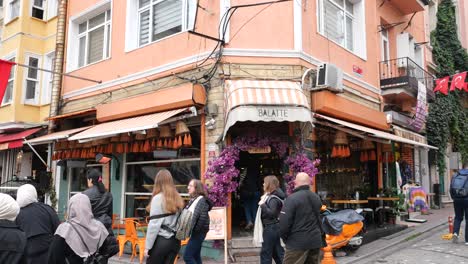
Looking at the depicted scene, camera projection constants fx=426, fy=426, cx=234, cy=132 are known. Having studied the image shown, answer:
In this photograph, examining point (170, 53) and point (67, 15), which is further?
point (67, 15)

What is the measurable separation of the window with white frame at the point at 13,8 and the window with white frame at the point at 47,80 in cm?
252

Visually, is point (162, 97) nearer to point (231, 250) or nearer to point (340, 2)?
point (231, 250)

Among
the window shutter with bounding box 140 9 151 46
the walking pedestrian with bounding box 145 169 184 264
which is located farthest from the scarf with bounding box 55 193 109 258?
the window shutter with bounding box 140 9 151 46

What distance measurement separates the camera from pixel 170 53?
10734 millimetres

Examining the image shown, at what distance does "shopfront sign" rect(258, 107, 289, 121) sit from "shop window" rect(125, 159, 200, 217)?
8.78ft

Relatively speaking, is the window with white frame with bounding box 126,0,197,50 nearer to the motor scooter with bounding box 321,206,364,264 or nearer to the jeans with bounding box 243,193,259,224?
the jeans with bounding box 243,193,259,224

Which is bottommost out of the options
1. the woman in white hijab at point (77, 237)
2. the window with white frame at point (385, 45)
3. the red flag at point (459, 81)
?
the woman in white hijab at point (77, 237)

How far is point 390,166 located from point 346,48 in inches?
182

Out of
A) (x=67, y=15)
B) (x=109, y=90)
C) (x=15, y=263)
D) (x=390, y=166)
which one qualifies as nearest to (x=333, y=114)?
(x=390, y=166)

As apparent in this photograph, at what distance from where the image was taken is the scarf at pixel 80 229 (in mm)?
5145

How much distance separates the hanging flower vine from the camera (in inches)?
350

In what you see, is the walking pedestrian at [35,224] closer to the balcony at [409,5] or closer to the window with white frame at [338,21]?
the window with white frame at [338,21]

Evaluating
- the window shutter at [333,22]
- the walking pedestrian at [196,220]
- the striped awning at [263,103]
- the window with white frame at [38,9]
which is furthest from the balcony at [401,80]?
the window with white frame at [38,9]

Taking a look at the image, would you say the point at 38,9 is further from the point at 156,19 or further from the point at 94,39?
the point at 156,19
